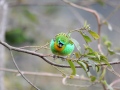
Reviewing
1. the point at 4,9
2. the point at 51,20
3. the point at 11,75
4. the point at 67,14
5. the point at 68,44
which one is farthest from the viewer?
the point at 67,14

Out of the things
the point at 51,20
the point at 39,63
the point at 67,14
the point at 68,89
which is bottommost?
Answer: the point at 68,89

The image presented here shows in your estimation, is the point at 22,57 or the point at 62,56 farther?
the point at 22,57

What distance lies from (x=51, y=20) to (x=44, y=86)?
1064 mm

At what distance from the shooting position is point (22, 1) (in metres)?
4.53

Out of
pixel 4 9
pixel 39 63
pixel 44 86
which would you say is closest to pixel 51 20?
pixel 39 63

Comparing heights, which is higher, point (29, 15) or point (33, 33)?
point (29, 15)

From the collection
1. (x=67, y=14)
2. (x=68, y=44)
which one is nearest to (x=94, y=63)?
(x=68, y=44)

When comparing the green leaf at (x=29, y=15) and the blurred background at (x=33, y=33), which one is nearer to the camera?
the blurred background at (x=33, y=33)

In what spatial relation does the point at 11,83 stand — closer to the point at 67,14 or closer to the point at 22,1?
the point at 22,1

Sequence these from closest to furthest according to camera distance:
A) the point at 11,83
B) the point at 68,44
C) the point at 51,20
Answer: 1. the point at 68,44
2. the point at 11,83
3. the point at 51,20

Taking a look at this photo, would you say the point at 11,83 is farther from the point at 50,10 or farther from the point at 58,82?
the point at 50,10

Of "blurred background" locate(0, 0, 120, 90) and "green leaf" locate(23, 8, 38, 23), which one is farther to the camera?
"green leaf" locate(23, 8, 38, 23)

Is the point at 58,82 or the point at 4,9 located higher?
the point at 4,9

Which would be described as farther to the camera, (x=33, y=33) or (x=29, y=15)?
(x=33, y=33)
